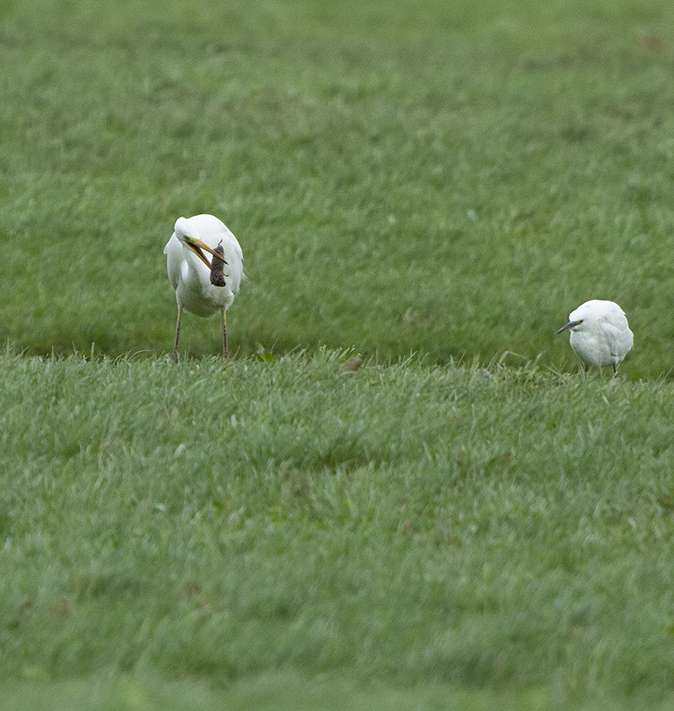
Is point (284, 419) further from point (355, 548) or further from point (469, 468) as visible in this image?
point (355, 548)

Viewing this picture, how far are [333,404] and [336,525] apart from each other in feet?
4.49

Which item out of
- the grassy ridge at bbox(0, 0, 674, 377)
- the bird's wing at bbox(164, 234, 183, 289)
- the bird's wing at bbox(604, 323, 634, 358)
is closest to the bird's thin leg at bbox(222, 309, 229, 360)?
the grassy ridge at bbox(0, 0, 674, 377)

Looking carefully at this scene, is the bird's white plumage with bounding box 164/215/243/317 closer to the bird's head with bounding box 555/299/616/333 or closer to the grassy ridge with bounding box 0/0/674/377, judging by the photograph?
the grassy ridge with bounding box 0/0/674/377

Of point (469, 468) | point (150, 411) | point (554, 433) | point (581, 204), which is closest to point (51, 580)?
point (150, 411)

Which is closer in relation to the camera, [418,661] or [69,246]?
[418,661]

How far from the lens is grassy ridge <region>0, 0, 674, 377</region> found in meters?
9.14

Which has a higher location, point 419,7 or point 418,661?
point 419,7

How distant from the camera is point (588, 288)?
32.0 feet

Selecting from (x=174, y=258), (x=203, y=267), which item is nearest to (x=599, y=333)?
(x=203, y=267)

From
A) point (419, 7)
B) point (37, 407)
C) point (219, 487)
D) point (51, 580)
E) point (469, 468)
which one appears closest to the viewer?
point (51, 580)

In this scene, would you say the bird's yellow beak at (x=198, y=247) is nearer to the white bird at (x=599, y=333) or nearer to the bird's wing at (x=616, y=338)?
the white bird at (x=599, y=333)

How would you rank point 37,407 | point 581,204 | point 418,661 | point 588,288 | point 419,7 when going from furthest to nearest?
point 419,7 < point 581,204 < point 588,288 < point 37,407 < point 418,661

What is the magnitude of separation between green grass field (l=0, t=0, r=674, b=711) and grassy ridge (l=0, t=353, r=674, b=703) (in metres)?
0.02

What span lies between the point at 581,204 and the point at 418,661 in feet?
29.9
